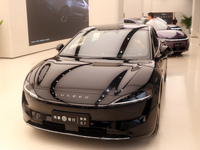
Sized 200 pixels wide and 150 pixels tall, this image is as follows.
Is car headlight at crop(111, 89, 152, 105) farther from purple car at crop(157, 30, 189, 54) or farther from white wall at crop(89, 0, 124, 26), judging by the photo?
white wall at crop(89, 0, 124, 26)

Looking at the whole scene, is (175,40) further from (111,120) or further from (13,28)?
(111,120)

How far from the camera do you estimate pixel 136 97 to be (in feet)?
7.72

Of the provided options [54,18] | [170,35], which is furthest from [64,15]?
[170,35]

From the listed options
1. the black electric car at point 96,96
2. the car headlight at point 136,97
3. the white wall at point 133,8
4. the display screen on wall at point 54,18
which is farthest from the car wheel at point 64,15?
the car headlight at point 136,97

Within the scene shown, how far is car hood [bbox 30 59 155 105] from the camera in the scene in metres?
2.37

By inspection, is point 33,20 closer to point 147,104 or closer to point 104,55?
point 104,55

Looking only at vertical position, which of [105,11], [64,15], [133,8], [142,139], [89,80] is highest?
[133,8]

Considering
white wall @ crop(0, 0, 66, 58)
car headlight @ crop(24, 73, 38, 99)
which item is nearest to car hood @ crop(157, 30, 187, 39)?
white wall @ crop(0, 0, 66, 58)

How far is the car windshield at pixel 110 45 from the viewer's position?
10.5ft

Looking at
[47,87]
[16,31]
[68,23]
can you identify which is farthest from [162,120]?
[68,23]

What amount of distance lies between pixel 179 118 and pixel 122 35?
1.23 metres

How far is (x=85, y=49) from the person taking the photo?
338 centimetres

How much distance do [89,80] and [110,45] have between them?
0.89 m

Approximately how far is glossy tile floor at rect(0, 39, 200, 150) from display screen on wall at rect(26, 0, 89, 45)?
14.2 ft
